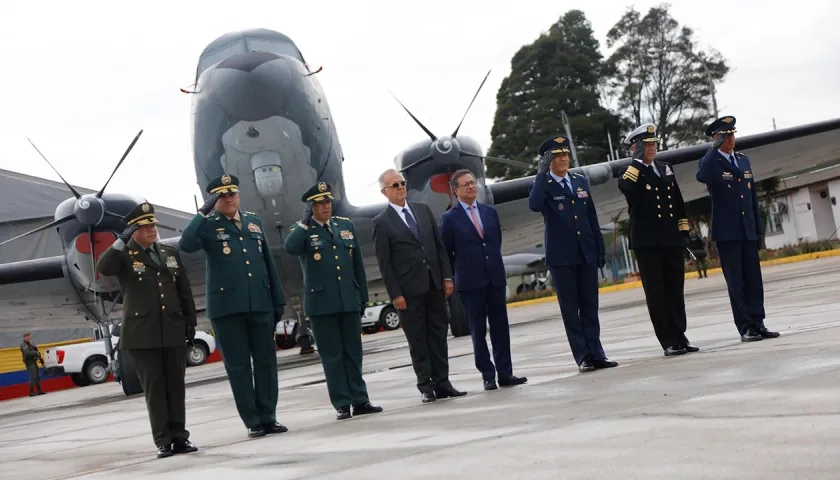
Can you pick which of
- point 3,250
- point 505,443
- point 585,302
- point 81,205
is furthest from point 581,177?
point 3,250

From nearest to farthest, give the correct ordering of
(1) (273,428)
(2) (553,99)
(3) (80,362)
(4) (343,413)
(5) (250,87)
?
(1) (273,428) < (4) (343,413) < (5) (250,87) < (3) (80,362) < (2) (553,99)

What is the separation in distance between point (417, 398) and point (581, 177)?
2.52m

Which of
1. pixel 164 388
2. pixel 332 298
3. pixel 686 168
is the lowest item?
pixel 164 388

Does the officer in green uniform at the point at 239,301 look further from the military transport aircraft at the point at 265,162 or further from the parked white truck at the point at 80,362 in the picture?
the parked white truck at the point at 80,362

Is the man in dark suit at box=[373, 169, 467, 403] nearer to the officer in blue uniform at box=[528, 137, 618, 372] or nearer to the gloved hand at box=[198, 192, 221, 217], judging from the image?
the officer in blue uniform at box=[528, 137, 618, 372]

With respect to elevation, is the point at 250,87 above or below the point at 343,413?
above

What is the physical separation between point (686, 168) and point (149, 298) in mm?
16921

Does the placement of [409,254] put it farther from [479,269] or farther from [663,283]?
[663,283]

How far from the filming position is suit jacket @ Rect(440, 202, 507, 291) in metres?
8.36

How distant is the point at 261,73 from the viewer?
A: 16328 mm

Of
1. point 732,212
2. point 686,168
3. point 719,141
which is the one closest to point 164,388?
point 732,212

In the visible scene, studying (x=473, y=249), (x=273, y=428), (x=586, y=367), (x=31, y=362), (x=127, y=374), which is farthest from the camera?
(x=31, y=362)

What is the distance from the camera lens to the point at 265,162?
16500 millimetres

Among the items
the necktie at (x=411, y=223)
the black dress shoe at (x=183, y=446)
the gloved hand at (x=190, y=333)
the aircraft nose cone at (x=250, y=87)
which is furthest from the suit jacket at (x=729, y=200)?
the aircraft nose cone at (x=250, y=87)
